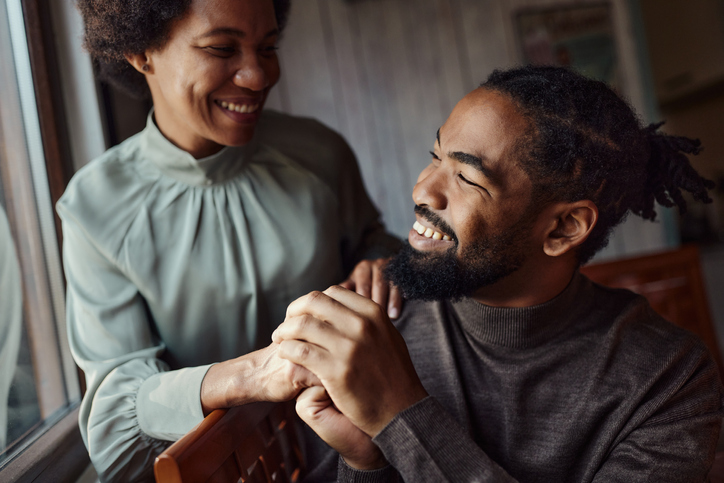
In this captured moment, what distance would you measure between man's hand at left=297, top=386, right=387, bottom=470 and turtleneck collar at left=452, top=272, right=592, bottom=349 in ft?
1.16

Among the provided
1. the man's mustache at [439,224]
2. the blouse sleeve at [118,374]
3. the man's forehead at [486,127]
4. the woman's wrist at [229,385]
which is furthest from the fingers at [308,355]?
the man's forehead at [486,127]

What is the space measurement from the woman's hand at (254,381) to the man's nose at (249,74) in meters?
0.49

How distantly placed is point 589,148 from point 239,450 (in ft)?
2.50

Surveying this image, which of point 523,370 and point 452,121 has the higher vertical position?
point 452,121

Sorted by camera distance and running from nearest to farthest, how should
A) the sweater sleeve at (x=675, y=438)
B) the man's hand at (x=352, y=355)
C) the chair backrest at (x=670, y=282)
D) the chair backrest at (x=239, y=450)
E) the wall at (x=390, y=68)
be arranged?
the chair backrest at (x=239, y=450) < the man's hand at (x=352, y=355) < the sweater sleeve at (x=675, y=438) < the chair backrest at (x=670, y=282) < the wall at (x=390, y=68)

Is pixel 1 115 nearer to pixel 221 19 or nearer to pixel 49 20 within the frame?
pixel 49 20

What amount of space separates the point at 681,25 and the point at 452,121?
3194 mm

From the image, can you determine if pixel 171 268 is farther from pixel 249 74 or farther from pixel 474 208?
pixel 474 208

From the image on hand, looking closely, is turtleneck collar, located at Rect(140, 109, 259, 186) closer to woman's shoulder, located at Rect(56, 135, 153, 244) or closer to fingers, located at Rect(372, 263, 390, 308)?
woman's shoulder, located at Rect(56, 135, 153, 244)

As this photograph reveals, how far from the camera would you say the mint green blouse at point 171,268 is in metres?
0.97

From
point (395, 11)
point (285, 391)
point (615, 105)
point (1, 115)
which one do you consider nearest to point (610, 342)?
point (615, 105)

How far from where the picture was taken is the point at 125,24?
1.06m

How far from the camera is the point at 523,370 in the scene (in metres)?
1.05

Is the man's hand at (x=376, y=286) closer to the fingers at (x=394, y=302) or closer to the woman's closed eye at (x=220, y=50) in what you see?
the fingers at (x=394, y=302)
